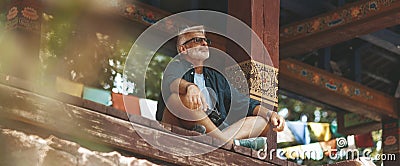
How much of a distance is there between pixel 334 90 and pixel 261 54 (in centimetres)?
391

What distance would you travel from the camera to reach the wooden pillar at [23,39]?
22.7 ft

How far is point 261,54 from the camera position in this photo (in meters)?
5.67

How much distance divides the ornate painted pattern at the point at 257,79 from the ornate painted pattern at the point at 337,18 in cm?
209

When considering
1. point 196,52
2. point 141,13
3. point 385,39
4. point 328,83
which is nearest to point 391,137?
point 328,83

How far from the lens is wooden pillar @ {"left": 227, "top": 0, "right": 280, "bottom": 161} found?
5645 mm

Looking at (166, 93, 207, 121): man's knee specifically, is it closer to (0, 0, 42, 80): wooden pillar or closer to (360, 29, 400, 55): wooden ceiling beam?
(0, 0, 42, 80): wooden pillar

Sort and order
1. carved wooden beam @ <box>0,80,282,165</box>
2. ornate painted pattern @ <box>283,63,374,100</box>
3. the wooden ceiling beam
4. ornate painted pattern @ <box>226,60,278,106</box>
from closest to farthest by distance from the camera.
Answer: carved wooden beam @ <box>0,80,282,165</box>, ornate painted pattern @ <box>226,60,278,106</box>, the wooden ceiling beam, ornate painted pattern @ <box>283,63,374,100</box>

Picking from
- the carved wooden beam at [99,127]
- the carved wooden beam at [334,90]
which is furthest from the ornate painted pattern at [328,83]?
the carved wooden beam at [99,127]

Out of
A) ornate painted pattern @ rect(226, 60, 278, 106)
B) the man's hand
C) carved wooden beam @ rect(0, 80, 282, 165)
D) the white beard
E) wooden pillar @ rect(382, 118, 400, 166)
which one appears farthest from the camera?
wooden pillar @ rect(382, 118, 400, 166)

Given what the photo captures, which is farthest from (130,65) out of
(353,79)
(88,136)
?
(88,136)

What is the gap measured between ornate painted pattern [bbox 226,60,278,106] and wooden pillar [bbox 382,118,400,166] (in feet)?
13.7

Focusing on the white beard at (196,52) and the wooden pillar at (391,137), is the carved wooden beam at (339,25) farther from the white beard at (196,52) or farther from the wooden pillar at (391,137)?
the white beard at (196,52)

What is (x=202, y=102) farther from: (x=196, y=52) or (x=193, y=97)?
(x=196, y=52)

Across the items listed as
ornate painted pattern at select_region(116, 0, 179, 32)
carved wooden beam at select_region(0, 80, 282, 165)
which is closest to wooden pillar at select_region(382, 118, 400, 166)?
ornate painted pattern at select_region(116, 0, 179, 32)
